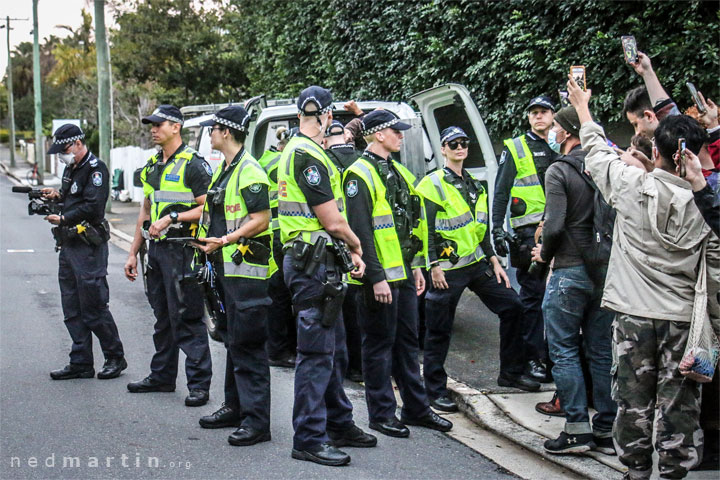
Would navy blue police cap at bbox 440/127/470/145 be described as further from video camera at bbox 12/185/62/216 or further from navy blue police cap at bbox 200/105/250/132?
video camera at bbox 12/185/62/216

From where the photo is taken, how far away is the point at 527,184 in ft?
22.2

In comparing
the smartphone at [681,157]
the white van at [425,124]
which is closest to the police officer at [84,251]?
the white van at [425,124]

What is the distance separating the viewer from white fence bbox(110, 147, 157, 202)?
2655 cm

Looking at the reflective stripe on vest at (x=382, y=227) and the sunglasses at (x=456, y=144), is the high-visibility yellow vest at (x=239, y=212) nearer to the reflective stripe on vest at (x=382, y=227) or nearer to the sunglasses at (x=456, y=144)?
the reflective stripe on vest at (x=382, y=227)

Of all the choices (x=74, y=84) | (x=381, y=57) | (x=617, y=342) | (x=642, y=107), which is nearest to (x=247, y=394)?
(x=617, y=342)

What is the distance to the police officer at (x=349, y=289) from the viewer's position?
18.6ft

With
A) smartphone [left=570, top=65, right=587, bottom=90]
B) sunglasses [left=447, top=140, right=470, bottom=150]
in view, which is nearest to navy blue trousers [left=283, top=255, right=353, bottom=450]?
smartphone [left=570, top=65, right=587, bottom=90]

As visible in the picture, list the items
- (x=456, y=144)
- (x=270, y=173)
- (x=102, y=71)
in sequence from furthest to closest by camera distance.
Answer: (x=102, y=71), (x=270, y=173), (x=456, y=144)

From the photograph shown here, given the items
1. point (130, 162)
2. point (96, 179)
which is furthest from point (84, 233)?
point (130, 162)

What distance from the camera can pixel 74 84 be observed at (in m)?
46.9

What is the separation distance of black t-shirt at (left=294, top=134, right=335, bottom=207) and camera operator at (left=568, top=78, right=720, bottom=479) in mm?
1524

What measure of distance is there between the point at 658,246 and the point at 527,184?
2528 mm

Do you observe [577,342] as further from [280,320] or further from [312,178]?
[280,320]

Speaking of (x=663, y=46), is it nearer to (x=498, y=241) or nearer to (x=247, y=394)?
(x=498, y=241)
